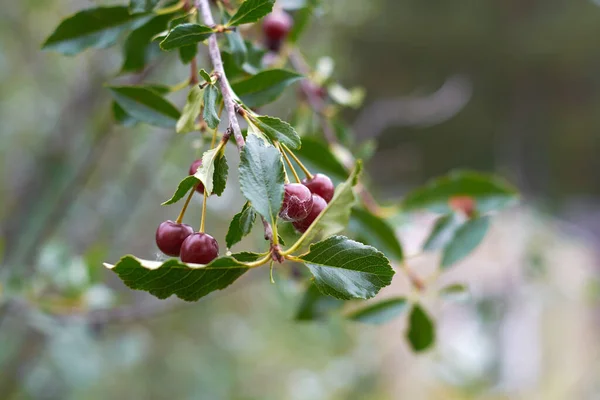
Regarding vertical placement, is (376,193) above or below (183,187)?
below

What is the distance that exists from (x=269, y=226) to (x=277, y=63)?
369 mm

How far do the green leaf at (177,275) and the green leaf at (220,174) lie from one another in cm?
4

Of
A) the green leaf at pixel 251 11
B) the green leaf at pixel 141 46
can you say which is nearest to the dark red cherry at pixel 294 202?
the green leaf at pixel 251 11

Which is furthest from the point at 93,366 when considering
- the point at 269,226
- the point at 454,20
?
the point at 454,20

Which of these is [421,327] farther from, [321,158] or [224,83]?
[224,83]

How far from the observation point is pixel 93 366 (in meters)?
1.46

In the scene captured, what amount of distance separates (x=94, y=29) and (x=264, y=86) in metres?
0.15

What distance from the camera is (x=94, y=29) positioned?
1.44ft

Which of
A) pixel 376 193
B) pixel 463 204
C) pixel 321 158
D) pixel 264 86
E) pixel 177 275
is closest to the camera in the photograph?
pixel 177 275

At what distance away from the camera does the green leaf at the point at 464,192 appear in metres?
0.56

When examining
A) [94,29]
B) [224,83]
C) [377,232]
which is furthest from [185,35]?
[377,232]

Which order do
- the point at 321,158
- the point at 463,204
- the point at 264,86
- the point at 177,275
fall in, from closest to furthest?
the point at 177,275 < the point at 264,86 < the point at 321,158 < the point at 463,204

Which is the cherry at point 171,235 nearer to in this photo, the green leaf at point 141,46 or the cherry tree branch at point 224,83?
the cherry tree branch at point 224,83

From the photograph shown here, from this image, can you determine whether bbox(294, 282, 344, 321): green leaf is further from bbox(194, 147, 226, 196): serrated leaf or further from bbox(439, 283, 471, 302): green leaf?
bbox(194, 147, 226, 196): serrated leaf
